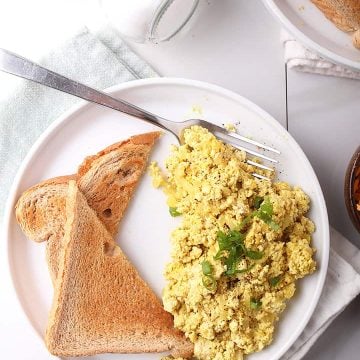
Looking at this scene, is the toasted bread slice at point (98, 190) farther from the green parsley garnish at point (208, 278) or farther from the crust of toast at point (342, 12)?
the crust of toast at point (342, 12)

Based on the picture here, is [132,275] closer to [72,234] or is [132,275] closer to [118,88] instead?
[72,234]

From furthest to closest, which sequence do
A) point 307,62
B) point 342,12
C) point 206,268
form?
point 307,62
point 342,12
point 206,268

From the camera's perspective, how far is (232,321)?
2.14 meters

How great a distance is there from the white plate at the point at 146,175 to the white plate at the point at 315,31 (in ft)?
0.80

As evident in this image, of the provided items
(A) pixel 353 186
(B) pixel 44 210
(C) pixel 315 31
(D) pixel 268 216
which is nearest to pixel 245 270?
(D) pixel 268 216

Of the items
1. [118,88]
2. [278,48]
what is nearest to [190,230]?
[118,88]

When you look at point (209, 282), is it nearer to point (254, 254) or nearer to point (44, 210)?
point (254, 254)

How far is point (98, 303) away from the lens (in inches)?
89.5

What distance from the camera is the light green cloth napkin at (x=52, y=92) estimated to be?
94.0 inches

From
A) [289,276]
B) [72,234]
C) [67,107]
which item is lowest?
[289,276]

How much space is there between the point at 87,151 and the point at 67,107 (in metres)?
0.18

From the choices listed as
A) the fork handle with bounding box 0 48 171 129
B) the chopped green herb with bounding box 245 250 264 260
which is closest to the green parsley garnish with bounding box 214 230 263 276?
the chopped green herb with bounding box 245 250 264 260

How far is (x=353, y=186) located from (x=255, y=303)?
446 mm

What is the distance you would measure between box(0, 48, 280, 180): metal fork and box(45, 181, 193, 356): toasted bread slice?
0.86 ft
